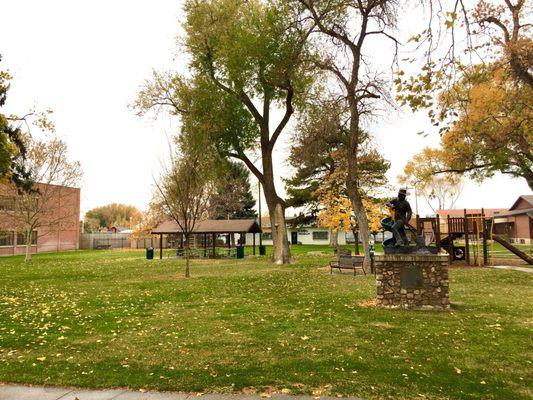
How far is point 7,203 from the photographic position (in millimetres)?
36469

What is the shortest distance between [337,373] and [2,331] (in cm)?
713

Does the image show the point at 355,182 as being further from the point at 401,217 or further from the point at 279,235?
the point at 279,235

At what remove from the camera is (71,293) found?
14.1 metres

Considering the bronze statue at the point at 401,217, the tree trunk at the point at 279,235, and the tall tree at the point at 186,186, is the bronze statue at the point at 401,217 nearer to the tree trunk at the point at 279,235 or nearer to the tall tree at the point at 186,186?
the tall tree at the point at 186,186

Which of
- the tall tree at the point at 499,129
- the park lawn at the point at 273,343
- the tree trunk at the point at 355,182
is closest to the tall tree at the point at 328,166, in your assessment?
the tree trunk at the point at 355,182

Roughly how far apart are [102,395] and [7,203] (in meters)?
38.1

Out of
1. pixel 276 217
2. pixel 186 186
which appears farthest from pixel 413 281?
pixel 276 217

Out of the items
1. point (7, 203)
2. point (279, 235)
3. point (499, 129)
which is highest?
point (499, 129)

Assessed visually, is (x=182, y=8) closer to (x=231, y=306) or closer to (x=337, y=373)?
(x=231, y=306)

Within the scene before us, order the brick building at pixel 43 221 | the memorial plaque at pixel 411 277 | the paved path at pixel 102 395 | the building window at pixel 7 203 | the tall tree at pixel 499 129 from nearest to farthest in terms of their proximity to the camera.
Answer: the paved path at pixel 102 395 < the memorial plaque at pixel 411 277 < the tall tree at pixel 499 129 < the brick building at pixel 43 221 < the building window at pixel 7 203

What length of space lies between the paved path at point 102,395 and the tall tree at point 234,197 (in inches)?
1797

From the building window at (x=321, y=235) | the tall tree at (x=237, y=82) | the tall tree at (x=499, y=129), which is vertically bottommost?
the building window at (x=321, y=235)

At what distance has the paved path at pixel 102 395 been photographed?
493 centimetres

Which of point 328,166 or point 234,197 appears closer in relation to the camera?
point 328,166
